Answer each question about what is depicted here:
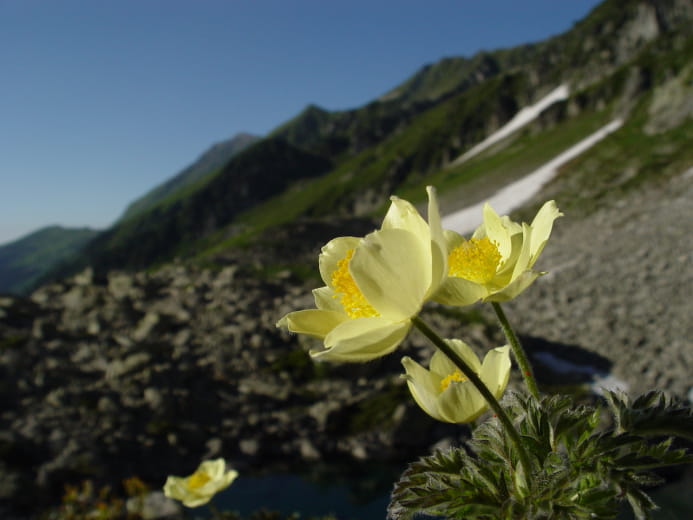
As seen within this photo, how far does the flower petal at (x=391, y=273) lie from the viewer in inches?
50.6

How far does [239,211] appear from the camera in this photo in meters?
146

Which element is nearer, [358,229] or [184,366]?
[184,366]

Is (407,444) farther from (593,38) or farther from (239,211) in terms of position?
(239,211)

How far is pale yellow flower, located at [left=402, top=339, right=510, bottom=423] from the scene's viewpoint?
5.32ft

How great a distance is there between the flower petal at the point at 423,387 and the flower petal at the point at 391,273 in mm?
377

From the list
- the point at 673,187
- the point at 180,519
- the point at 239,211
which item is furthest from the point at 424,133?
the point at 180,519

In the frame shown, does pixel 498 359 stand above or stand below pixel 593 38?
below

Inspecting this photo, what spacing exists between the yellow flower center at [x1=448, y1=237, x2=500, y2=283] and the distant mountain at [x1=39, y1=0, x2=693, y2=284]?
2336 cm

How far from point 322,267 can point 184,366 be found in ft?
39.4

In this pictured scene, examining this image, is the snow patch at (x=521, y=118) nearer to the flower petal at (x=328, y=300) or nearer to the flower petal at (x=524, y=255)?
the flower petal at (x=524, y=255)

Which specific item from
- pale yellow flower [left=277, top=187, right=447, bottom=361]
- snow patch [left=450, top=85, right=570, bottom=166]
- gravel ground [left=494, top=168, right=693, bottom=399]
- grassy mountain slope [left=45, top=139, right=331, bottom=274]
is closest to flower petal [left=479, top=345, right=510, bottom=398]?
pale yellow flower [left=277, top=187, right=447, bottom=361]

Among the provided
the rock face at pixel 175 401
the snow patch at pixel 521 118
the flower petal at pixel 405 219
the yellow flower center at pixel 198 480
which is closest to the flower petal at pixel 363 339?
the flower petal at pixel 405 219

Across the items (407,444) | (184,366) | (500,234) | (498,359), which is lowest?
(407,444)

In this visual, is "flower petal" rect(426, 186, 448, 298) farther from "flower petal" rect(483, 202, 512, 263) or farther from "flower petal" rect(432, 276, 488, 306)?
"flower petal" rect(483, 202, 512, 263)
